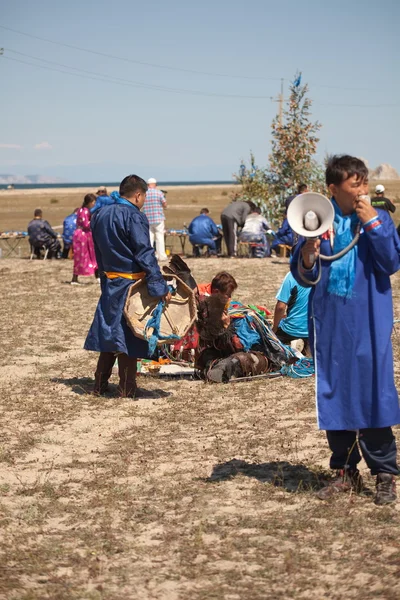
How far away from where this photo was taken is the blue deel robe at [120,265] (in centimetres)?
659

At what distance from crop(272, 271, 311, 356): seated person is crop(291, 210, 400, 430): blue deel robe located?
139 inches

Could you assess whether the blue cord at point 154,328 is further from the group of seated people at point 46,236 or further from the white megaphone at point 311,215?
the group of seated people at point 46,236

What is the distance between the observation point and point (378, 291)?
14.2 ft

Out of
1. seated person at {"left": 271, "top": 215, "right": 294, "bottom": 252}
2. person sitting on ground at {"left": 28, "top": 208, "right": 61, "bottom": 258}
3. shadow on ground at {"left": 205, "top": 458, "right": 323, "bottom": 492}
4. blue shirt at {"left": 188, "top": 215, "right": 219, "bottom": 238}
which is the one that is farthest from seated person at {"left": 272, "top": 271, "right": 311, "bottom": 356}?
person sitting on ground at {"left": 28, "top": 208, "right": 61, "bottom": 258}

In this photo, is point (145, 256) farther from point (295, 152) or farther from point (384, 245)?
point (295, 152)

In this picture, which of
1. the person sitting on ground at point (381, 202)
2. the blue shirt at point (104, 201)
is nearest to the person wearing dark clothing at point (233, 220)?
the person sitting on ground at point (381, 202)

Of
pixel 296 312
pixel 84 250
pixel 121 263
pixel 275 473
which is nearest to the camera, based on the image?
pixel 275 473

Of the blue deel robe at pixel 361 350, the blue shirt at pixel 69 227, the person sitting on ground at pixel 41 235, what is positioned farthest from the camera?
the person sitting on ground at pixel 41 235

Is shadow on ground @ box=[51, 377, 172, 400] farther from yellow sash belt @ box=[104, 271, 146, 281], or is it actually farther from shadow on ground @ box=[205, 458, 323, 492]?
shadow on ground @ box=[205, 458, 323, 492]

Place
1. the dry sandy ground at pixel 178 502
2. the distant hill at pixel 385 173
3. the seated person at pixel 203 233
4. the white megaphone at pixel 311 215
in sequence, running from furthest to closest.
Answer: the distant hill at pixel 385 173 → the seated person at pixel 203 233 → the white megaphone at pixel 311 215 → the dry sandy ground at pixel 178 502

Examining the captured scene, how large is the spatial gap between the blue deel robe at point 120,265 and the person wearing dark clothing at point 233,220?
11517mm

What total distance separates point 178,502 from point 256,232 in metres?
13.7

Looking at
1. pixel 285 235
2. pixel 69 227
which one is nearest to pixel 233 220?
pixel 285 235

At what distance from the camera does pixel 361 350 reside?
4.29m
